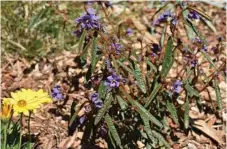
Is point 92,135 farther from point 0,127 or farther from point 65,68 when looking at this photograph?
point 65,68

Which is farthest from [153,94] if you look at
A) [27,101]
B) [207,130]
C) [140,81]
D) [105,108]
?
[207,130]

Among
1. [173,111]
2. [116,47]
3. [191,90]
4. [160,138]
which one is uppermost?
[116,47]

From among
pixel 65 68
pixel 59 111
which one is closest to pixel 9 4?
pixel 65 68

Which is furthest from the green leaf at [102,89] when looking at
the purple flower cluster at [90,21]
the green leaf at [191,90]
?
the green leaf at [191,90]

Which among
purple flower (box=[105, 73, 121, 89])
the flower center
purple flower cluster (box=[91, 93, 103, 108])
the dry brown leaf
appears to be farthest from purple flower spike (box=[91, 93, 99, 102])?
the dry brown leaf

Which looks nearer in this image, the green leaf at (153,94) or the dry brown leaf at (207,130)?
the green leaf at (153,94)

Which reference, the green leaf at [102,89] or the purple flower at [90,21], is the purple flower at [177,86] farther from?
the purple flower at [90,21]

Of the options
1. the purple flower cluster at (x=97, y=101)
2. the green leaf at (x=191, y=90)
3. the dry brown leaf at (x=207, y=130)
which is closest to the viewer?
the purple flower cluster at (x=97, y=101)

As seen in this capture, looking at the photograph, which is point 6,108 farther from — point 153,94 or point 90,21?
point 153,94

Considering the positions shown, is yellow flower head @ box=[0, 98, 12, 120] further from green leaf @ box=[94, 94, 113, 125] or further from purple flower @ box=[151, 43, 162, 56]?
purple flower @ box=[151, 43, 162, 56]

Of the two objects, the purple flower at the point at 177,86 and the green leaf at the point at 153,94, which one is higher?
the purple flower at the point at 177,86

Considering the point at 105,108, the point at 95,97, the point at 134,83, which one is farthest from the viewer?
the point at 134,83
